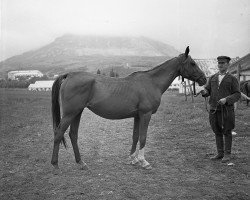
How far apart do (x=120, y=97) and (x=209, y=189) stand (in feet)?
9.66

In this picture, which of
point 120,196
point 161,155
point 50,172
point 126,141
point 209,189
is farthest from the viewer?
point 126,141

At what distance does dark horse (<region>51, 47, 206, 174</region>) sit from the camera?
264 inches

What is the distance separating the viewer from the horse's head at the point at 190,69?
7.50 metres

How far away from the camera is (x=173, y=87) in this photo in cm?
8138

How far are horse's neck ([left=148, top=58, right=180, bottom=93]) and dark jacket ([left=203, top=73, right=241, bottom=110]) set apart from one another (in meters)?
1.10

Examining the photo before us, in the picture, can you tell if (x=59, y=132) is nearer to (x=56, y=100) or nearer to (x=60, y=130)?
(x=60, y=130)

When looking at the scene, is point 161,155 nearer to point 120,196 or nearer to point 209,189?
point 209,189

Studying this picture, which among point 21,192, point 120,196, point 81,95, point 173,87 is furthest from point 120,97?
point 173,87

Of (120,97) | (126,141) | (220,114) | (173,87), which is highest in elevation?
(120,97)

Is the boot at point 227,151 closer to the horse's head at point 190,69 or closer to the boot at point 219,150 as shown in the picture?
the boot at point 219,150

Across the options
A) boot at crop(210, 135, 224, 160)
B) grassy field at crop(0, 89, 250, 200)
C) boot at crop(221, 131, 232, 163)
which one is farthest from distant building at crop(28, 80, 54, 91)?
boot at crop(221, 131, 232, 163)

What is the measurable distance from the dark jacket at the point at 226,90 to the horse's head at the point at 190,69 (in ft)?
1.21

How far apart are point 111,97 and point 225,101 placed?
2884mm

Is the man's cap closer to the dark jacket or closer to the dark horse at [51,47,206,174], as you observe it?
the dark jacket
